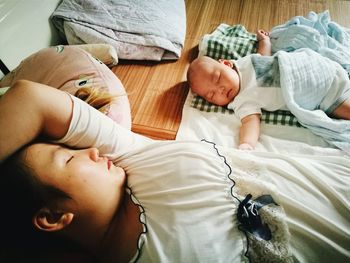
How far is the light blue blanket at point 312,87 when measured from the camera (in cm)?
101

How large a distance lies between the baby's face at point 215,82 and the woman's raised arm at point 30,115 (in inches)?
24.1

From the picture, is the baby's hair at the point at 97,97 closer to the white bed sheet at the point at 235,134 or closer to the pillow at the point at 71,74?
the pillow at the point at 71,74

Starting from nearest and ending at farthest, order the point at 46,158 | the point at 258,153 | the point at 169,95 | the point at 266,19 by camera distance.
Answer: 1. the point at 46,158
2. the point at 258,153
3. the point at 169,95
4. the point at 266,19

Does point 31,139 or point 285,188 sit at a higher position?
point 31,139

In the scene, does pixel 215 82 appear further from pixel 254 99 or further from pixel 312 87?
pixel 312 87

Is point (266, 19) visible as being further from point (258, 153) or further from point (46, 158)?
point (46, 158)

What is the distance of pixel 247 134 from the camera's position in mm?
1059

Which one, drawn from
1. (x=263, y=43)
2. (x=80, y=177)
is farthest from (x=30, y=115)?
(x=263, y=43)

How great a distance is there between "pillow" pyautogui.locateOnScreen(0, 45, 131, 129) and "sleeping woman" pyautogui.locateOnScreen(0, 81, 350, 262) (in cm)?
29

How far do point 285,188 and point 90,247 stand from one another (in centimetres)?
54

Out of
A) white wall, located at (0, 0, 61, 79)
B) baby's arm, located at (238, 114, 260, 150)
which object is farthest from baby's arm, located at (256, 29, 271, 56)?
white wall, located at (0, 0, 61, 79)

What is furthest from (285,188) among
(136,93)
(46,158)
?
(136,93)

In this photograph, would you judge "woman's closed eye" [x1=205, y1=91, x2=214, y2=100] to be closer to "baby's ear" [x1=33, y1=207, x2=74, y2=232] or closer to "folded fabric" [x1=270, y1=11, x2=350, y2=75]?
"folded fabric" [x1=270, y1=11, x2=350, y2=75]

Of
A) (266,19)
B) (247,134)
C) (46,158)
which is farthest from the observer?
(266,19)
